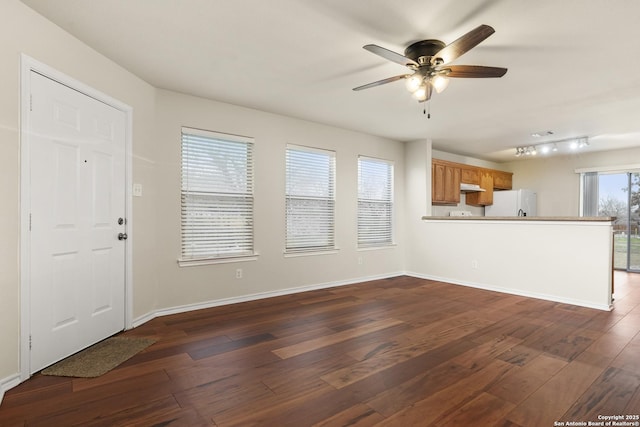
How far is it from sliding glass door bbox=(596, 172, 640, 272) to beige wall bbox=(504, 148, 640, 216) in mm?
371

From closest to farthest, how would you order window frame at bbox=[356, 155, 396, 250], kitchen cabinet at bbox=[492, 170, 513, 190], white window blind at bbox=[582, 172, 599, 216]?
window frame at bbox=[356, 155, 396, 250], white window blind at bbox=[582, 172, 599, 216], kitchen cabinet at bbox=[492, 170, 513, 190]

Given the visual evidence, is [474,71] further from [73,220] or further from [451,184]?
[451,184]

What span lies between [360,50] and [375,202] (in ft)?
11.3

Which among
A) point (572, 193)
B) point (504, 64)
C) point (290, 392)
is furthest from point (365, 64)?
point (572, 193)

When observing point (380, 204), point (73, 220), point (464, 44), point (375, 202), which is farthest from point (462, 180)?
point (73, 220)

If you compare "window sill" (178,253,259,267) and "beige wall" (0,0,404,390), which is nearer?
"beige wall" (0,0,404,390)

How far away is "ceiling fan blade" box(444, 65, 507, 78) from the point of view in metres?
2.54

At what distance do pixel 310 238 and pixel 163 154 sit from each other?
93.3 inches

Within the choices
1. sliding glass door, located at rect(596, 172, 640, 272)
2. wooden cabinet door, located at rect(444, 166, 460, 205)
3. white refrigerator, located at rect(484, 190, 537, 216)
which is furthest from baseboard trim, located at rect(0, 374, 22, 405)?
sliding glass door, located at rect(596, 172, 640, 272)

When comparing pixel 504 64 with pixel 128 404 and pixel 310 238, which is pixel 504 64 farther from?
pixel 128 404

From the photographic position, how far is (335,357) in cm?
263

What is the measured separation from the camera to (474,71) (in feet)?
8.55

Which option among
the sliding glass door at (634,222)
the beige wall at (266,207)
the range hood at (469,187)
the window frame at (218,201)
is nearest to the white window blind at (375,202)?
the beige wall at (266,207)

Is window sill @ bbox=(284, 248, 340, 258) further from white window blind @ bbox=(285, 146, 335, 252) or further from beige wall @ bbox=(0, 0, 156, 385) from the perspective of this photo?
beige wall @ bbox=(0, 0, 156, 385)
